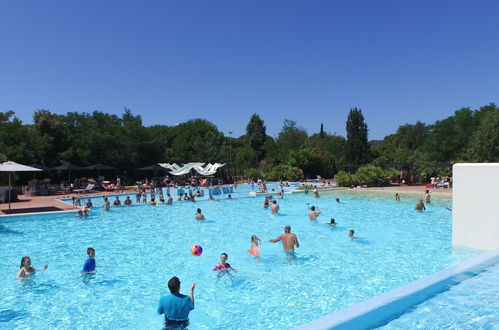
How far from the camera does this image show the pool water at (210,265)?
6.42m

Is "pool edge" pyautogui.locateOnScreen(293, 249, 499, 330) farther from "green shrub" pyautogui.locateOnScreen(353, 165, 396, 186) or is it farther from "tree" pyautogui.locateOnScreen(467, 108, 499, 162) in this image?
"tree" pyautogui.locateOnScreen(467, 108, 499, 162)

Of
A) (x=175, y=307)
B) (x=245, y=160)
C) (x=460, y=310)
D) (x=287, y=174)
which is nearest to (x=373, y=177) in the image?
(x=287, y=174)

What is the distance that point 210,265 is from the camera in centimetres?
941

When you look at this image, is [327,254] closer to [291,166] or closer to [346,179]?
[346,179]

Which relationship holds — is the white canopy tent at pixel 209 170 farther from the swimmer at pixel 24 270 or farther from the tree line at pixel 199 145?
the swimmer at pixel 24 270

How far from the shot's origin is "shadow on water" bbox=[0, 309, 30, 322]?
6.10 m

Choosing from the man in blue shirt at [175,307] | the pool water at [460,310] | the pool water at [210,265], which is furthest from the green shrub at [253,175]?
the man in blue shirt at [175,307]

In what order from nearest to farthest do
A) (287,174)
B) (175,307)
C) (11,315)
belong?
(175,307)
(11,315)
(287,174)

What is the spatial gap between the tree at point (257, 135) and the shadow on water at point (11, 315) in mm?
53351

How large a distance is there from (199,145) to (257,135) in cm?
1801

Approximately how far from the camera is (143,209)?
1945 centimetres

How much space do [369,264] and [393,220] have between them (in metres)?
7.42

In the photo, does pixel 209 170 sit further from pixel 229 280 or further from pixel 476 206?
pixel 476 206

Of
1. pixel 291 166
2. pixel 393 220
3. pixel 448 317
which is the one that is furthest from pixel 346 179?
pixel 448 317
